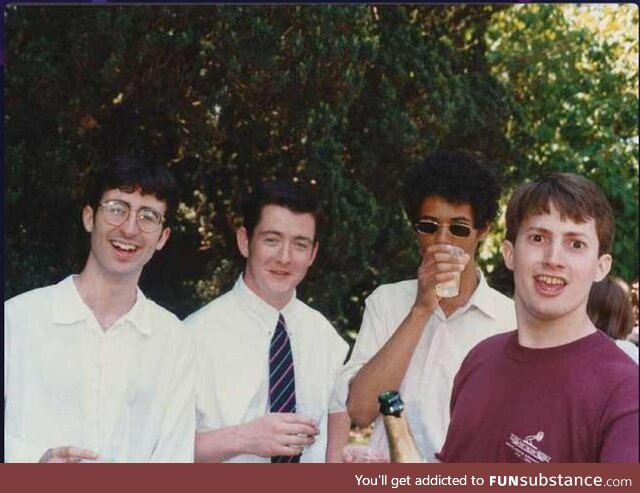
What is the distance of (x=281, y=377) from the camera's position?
10.3ft

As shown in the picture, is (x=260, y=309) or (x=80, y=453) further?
(x=260, y=309)

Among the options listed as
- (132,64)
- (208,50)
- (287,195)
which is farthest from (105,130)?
(287,195)

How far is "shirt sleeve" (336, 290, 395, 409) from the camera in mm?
3121

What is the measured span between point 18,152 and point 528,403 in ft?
6.43

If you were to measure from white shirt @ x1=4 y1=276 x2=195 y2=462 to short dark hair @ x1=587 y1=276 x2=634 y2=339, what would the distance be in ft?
4.51

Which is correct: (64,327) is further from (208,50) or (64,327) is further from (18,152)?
(208,50)

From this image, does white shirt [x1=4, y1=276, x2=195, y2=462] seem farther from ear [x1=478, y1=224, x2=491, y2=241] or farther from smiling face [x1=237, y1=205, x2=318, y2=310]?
ear [x1=478, y1=224, x2=491, y2=241]

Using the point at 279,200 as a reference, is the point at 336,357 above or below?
below

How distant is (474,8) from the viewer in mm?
3900

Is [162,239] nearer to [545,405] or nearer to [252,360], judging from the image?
[252,360]

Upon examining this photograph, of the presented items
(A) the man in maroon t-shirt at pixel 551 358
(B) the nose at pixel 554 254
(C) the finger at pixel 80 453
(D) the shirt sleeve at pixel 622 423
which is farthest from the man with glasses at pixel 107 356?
(D) the shirt sleeve at pixel 622 423

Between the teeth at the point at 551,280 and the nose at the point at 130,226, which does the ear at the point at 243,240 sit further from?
the teeth at the point at 551,280

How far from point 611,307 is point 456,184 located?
66 cm

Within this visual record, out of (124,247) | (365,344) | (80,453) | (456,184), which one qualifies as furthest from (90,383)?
(456,184)
